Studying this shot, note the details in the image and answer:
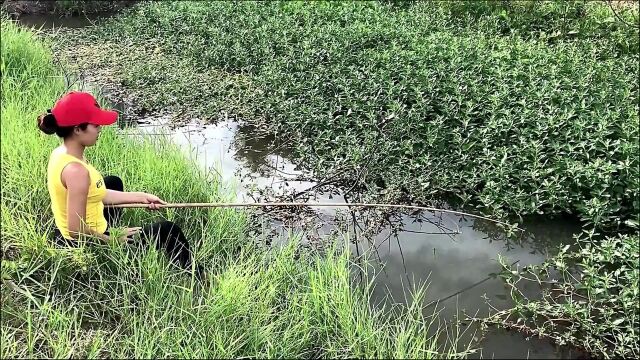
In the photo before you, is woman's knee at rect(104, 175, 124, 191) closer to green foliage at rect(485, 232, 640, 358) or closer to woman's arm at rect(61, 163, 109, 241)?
woman's arm at rect(61, 163, 109, 241)

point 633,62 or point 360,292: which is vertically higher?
point 633,62

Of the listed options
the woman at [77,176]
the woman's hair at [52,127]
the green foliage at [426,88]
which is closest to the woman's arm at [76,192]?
the woman at [77,176]

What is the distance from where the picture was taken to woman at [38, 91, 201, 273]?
2.74 metres

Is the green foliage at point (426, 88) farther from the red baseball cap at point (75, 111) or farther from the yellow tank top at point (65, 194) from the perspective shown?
the red baseball cap at point (75, 111)

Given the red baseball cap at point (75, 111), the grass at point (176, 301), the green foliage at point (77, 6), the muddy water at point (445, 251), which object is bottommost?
the muddy water at point (445, 251)

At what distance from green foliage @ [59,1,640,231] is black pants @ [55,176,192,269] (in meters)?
1.56

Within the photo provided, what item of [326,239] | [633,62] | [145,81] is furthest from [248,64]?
[633,62]

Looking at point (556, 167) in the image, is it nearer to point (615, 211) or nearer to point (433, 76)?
point (615, 211)

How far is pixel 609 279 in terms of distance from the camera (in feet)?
10.5

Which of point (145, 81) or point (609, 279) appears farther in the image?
point (145, 81)

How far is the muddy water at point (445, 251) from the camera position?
3.28 m

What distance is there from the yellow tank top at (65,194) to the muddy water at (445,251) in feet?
4.44

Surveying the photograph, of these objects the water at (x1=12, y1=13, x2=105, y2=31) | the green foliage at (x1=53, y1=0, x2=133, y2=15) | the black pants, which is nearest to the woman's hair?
the black pants

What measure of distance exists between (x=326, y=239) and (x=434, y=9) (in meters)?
5.21
